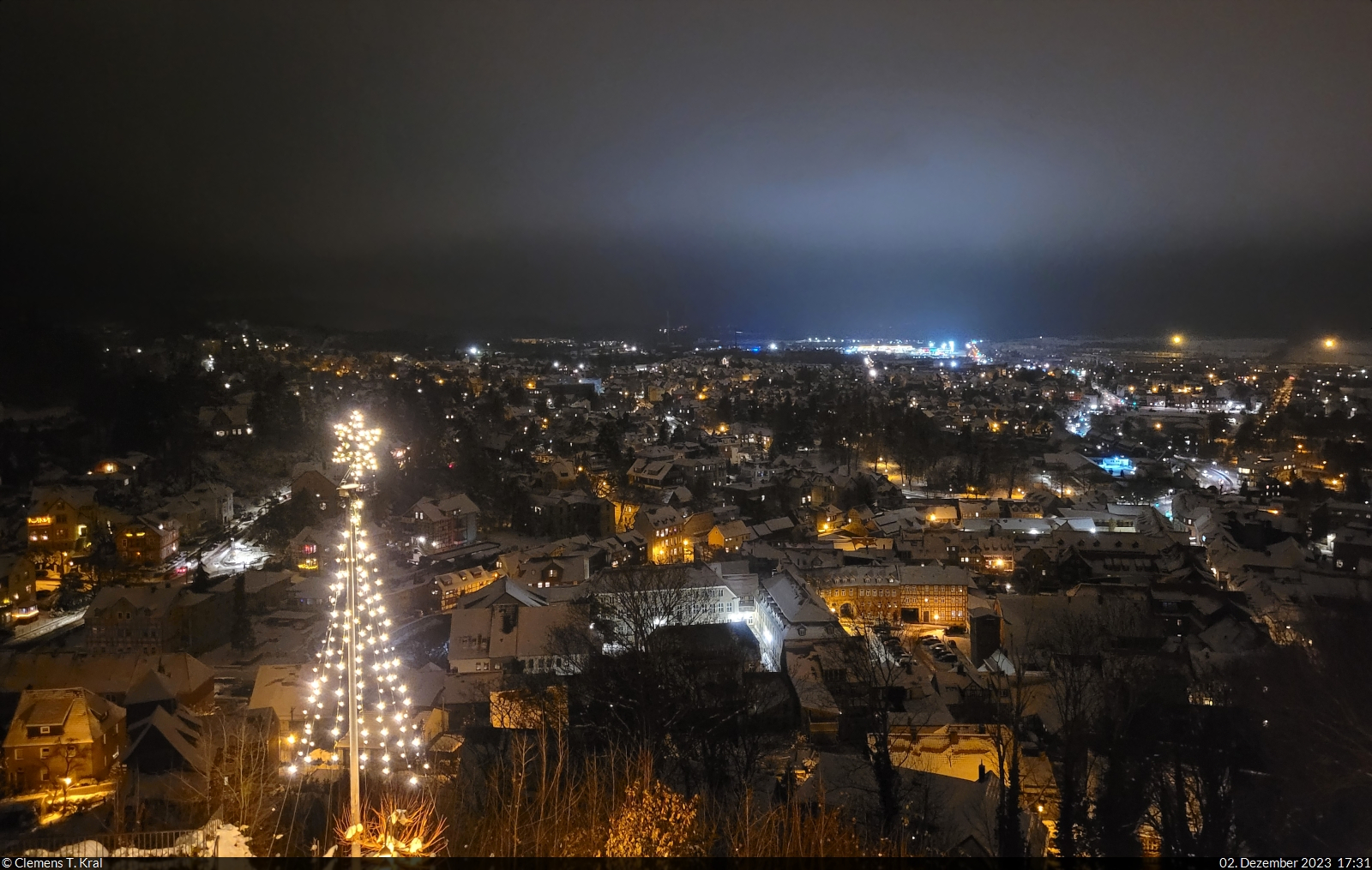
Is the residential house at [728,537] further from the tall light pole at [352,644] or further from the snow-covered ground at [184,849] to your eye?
the tall light pole at [352,644]

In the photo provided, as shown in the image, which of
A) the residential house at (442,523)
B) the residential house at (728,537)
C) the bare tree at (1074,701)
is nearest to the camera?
the bare tree at (1074,701)

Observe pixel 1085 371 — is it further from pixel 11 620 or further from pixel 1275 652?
pixel 11 620

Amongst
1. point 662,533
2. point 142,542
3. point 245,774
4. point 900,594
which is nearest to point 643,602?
point 900,594

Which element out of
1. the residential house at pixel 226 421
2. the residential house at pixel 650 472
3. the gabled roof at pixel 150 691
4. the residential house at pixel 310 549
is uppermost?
Result: the residential house at pixel 226 421

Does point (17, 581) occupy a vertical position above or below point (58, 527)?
below

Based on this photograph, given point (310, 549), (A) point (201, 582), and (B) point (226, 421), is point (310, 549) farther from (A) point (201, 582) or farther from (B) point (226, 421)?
(B) point (226, 421)

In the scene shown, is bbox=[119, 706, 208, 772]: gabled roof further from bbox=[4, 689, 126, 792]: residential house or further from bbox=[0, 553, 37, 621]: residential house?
bbox=[0, 553, 37, 621]: residential house

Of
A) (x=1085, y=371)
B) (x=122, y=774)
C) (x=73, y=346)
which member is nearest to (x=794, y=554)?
(x=122, y=774)

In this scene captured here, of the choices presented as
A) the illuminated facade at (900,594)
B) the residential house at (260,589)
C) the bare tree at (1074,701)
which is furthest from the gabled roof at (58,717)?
the illuminated facade at (900,594)

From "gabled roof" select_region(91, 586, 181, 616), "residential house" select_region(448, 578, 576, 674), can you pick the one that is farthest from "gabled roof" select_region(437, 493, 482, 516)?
"residential house" select_region(448, 578, 576, 674)
